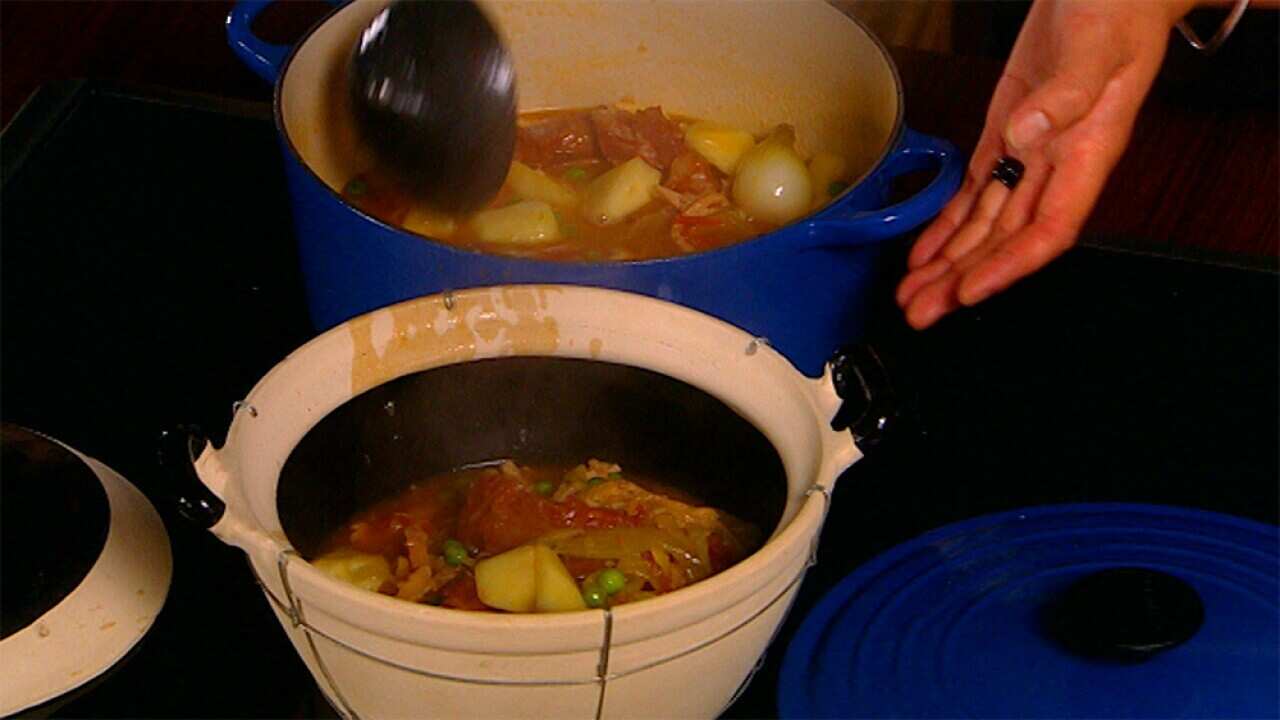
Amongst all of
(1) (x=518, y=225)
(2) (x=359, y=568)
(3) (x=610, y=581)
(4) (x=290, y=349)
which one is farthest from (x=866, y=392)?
(4) (x=290, y=349)

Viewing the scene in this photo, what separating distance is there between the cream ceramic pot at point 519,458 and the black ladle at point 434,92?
27cm

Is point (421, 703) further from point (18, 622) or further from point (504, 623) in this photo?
point (18, 622)

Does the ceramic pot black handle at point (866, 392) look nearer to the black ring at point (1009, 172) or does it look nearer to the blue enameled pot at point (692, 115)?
the blue enameled pot at point (692, 115)

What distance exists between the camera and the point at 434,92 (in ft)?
4.16

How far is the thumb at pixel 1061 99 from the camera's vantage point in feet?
4.47

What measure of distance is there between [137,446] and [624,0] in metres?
0.65

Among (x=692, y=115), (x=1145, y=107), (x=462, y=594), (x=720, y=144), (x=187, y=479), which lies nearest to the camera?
(x=187, y=479)

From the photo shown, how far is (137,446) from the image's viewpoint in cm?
129

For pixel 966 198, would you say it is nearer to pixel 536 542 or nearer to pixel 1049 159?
pixel 1049 159

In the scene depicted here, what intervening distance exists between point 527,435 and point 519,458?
2cm

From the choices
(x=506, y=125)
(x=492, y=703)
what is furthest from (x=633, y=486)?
(x=506, y=125)

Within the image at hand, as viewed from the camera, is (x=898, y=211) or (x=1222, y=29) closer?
(x=898, y=211)

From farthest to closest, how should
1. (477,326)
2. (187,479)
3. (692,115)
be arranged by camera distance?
1. (692,115)
2. (477,326)
3. (187,479)

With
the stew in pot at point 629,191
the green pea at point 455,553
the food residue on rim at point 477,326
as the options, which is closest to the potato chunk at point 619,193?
the stew in pot at point 629,191
